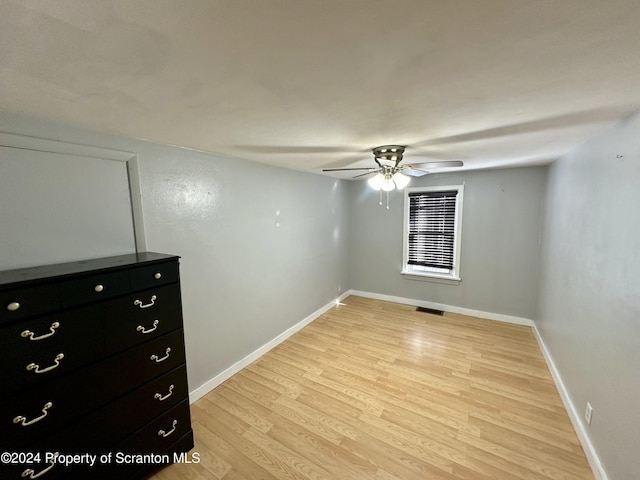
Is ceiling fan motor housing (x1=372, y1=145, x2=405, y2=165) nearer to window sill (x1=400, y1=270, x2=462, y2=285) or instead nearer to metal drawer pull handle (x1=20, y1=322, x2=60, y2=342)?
metal drawer pull handle (x1=20, y1=322, x2=60, y2=342)

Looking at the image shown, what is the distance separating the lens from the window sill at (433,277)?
13.6 ft

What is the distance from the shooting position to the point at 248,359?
2.92 metres

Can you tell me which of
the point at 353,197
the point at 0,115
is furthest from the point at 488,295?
the point at 0,115

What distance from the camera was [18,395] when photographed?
116 centimetres

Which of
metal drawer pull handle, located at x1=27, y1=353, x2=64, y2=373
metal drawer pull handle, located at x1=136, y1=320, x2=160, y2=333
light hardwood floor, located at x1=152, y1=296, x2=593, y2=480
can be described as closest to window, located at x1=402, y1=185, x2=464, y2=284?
light hardwood floor, located at x1=152, y1=296, x2=593, y2=480

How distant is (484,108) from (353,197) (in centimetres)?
351

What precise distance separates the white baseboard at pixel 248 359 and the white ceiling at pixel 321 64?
226 centimetres

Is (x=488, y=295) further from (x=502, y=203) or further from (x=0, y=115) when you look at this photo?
(x=0, y=115)

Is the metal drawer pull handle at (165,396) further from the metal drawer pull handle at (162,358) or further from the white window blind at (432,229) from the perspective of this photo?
the white window blind at (432,229)

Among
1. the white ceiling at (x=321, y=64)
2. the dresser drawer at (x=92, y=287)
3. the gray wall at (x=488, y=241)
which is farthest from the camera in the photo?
the gray wall at (x=488, y=241)

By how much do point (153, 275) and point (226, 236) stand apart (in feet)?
3.23

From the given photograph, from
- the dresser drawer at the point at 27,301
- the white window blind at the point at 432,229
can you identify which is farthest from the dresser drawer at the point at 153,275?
the white window blind at the point at 432,229

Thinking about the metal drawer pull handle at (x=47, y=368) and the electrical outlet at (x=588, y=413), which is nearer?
the metal drawer pull handle at (x=47, y=368)

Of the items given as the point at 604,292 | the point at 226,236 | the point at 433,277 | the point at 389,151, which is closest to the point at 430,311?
the point at 433,277
